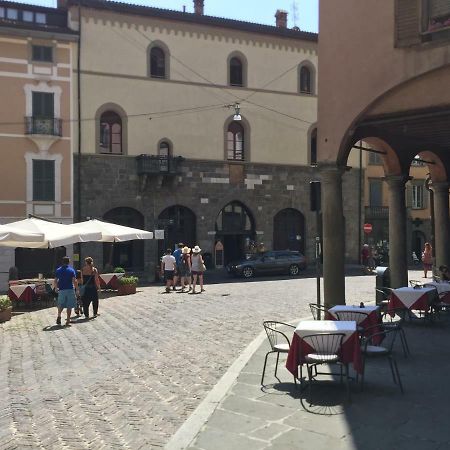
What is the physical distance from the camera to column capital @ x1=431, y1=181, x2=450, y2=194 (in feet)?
55.5

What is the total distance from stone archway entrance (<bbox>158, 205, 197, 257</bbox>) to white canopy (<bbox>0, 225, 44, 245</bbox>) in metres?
15.3

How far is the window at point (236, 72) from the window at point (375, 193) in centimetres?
1144

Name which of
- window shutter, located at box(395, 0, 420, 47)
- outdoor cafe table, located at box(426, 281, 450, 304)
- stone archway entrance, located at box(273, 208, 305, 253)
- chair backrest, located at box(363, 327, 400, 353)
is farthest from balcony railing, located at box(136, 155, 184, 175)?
chair backrest, located at box(363, 327, 400, 353)

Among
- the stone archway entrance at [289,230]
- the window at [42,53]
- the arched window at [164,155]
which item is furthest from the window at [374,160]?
the window at [42,53]

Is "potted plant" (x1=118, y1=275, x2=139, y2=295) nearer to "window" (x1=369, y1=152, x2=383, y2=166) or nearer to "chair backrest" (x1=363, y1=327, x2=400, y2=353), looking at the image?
"chair backrest" (x1=363, y1=327, x2=400, y2=353)

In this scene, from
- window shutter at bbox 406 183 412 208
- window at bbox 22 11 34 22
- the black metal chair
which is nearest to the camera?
the black metal chair

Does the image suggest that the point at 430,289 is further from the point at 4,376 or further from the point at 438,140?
the point at 4,376

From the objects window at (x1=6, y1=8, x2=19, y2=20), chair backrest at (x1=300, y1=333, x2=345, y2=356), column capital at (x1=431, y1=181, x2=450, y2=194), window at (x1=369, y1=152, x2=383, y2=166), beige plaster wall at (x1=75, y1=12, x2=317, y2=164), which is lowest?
chair backrest at (x1=300, y1=333, x2=345, y2=356)

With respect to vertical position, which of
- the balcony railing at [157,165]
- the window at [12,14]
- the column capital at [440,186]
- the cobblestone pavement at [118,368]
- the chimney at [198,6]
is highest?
the chimney at [198,6]

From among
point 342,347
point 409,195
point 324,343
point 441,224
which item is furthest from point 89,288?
point 409,195

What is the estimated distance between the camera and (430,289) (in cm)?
1123

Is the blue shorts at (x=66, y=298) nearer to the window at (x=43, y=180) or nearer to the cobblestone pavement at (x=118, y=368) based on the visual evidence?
the cobblestone pavement at (x=118, y=368)

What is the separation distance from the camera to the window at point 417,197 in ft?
134

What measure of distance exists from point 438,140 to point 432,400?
10200mm
